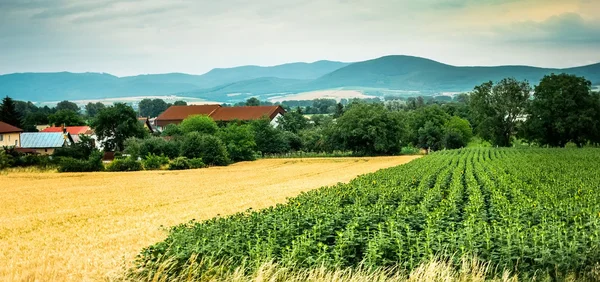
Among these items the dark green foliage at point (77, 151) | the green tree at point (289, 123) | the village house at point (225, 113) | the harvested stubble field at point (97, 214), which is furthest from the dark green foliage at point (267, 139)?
the harvested stubble field at point (97, 214)

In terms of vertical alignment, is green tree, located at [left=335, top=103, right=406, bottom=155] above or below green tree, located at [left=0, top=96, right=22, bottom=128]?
below

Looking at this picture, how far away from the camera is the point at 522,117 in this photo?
9500 cm

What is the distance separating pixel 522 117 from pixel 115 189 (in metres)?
74.5

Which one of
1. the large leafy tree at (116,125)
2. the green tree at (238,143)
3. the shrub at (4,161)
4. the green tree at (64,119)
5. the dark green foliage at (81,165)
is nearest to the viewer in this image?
the shrub at (4,161)

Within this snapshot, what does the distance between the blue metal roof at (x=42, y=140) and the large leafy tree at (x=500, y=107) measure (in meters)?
66.7

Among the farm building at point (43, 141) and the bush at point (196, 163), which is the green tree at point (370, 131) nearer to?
the bush at point (196, 163)

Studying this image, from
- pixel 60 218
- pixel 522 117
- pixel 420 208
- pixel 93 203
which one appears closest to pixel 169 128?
pixel 522 117

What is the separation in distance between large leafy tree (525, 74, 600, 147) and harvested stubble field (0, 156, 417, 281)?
156 ft

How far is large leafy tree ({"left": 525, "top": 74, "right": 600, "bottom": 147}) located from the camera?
261 ft

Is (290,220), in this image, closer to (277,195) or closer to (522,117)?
(277,195)

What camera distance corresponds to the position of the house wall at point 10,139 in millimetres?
85250

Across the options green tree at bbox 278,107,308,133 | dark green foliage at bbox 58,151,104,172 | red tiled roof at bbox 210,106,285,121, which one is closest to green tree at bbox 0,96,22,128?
red tiled roof at bbox 210,106,285,121

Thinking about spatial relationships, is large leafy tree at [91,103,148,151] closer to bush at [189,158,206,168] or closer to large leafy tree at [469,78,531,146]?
bush at [189,158,206,168]

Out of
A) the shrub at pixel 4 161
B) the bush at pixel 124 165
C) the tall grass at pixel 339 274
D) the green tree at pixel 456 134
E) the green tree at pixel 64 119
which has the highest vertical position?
the tall grass at pixel 339 274
